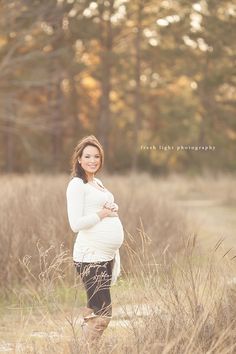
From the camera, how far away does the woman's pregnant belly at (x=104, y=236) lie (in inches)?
193

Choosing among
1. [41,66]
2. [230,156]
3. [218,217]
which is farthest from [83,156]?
[230,156]

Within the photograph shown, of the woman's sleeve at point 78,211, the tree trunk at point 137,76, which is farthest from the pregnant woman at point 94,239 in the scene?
the tree trunk at point 137,76

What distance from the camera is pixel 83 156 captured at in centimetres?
513

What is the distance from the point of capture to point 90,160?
5.09 m

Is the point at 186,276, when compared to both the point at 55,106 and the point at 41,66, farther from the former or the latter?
the point at 55,106

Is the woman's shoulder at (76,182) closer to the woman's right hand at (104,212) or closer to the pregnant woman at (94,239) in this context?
the pregnant woman at (94,239)

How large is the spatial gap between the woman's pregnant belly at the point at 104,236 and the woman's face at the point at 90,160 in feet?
1.11

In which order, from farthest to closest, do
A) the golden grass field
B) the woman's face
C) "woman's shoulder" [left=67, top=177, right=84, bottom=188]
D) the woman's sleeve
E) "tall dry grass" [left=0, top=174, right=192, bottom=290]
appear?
1. "tall dry grass" [left=0, top=174, right=192, bottom=290]
2. the woman's face
3. "woman's shoulder" [left=67, top=177, right=84, bottom=188]
4. the woman's sleeve
5. the golden grass field

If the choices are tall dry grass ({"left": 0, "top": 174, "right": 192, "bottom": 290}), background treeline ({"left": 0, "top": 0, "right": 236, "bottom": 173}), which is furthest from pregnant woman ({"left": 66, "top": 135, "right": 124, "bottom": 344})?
background treeline ({"left": 0, "top": 0, "right": 236, "bottom": 173})

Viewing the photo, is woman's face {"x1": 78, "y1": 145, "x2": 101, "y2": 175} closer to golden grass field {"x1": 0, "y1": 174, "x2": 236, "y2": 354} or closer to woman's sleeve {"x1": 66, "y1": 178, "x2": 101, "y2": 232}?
woman's sleeve {"x1": 66, "y1": 178, "x2": 101, "y2": 232}

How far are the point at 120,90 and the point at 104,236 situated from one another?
30.8 metres

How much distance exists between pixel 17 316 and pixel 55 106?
26.2 metres

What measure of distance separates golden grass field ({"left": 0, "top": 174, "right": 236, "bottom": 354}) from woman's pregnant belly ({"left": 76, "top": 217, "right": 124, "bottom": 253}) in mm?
121

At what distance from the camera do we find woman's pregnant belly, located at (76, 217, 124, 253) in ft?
16.1
